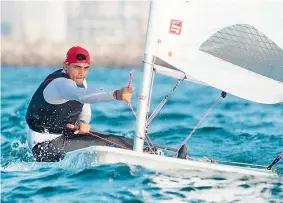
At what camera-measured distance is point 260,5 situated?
6062 millimetres

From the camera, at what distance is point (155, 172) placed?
596cm

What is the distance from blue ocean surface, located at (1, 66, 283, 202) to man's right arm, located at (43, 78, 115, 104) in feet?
1.15

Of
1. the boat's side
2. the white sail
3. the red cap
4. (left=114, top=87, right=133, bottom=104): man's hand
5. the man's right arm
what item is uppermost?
the white sail

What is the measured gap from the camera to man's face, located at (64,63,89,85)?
21.0 ft

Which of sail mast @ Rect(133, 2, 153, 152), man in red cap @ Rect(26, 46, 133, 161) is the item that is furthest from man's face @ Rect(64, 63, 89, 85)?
sail mast @ Rect(133, 2, 153, 152)

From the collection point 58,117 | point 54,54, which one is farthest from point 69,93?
point 54,54

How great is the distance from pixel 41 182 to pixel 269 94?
7.10ft

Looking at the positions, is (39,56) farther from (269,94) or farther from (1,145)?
(269,94)

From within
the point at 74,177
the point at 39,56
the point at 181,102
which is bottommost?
the point at 39,56

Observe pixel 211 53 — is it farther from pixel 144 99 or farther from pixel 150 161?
pixel 150 161

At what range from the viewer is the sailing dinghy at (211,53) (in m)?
5.93

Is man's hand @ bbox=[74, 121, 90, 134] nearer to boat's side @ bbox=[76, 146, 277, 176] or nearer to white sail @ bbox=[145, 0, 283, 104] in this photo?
boat's side @ bbox=[76, 146, 277, 176]

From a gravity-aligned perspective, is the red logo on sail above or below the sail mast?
above

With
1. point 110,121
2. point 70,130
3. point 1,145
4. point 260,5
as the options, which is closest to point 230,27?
point 260,5
